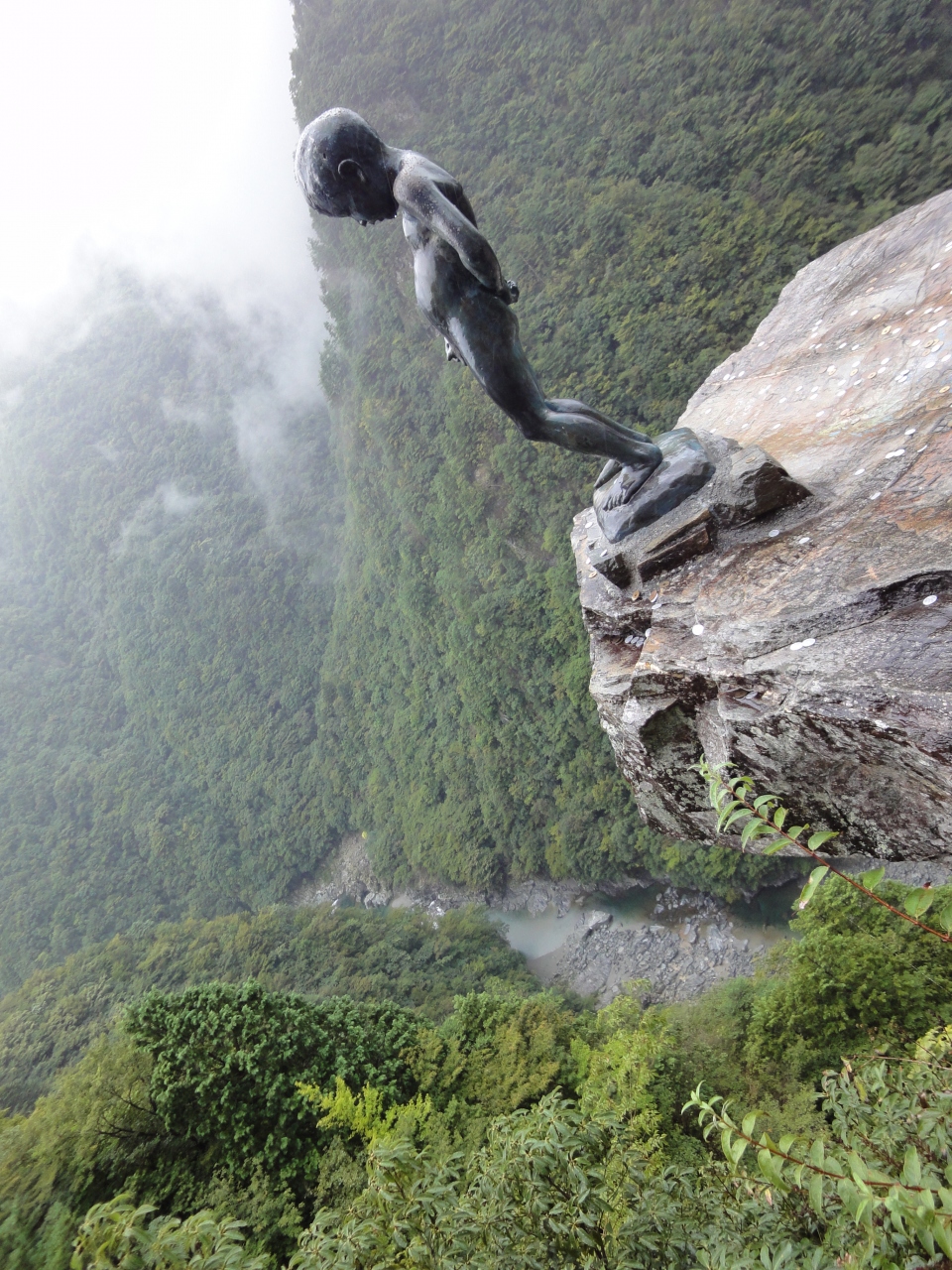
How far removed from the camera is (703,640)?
11.5ft

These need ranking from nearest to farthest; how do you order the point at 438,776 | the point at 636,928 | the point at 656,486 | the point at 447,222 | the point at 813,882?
the point at 813,882 → the point at 447,222 → the point at 656,486 → the point at 636,928 → the point at 438,776

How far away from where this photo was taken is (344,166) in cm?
372

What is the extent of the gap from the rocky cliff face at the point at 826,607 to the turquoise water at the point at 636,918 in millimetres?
17766

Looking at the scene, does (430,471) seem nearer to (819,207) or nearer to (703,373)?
(703,373)

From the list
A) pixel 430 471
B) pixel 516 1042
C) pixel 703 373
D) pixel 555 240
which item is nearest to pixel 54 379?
pixel 430 471

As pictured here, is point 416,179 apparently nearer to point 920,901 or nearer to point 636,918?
point 920,901

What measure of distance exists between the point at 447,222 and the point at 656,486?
2085 mm

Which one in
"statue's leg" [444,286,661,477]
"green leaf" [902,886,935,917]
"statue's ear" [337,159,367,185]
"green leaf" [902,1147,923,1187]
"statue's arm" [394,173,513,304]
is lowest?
"green leaf" [902,1147,923,1187]

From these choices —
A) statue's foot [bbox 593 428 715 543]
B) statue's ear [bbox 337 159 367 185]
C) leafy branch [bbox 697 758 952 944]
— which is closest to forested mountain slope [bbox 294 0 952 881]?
statue's foot [bbox 593 428 715 543]

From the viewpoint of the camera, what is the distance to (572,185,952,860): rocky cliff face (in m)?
2.63

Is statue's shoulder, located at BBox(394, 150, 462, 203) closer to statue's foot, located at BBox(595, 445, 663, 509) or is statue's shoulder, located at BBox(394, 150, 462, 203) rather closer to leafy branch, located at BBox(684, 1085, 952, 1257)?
statue's foot, located at BBox(595, 445, 663, 509)

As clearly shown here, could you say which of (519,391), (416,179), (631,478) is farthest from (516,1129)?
(416,179)

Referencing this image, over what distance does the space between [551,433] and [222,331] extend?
8318 cm

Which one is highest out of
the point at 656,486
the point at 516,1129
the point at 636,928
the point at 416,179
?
the point at 416,179
